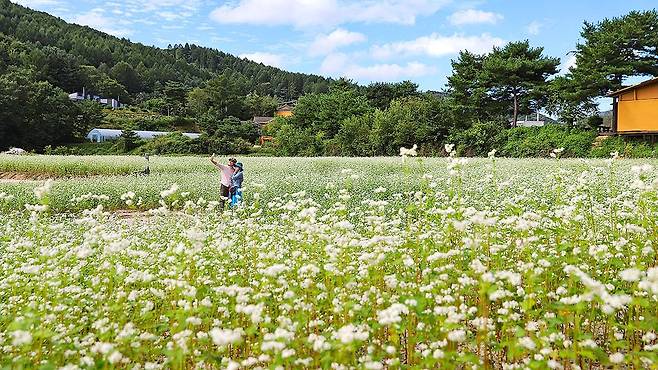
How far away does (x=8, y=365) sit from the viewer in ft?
9.39

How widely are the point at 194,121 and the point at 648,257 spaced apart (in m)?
65.0

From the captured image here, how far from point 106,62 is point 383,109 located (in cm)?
8045

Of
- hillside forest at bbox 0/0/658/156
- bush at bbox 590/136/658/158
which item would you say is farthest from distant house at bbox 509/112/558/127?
bush at bbox 590/136/658/158

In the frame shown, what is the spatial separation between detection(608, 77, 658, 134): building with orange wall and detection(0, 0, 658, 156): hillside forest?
1.62 meters

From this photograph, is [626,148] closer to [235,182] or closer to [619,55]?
[619,55]

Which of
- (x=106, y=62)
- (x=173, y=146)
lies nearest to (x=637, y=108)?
(x=173, y=146)

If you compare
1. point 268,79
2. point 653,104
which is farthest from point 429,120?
point 268,79

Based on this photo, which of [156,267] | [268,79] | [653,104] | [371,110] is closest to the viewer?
[156,267]

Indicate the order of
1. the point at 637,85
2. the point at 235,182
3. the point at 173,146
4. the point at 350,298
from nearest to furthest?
1. the point at 350,298
2. the point at 235,182
3. the point at 637,85
4. the point at 173,146

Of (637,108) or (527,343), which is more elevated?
(637,108)

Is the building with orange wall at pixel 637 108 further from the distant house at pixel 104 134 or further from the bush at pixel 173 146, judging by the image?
the distant house at pixel 104 134

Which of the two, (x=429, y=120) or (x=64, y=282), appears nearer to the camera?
(x=64, y=282)

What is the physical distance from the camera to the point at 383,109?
56375mm

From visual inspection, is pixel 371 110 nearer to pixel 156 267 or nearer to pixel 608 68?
pixel 608 68
